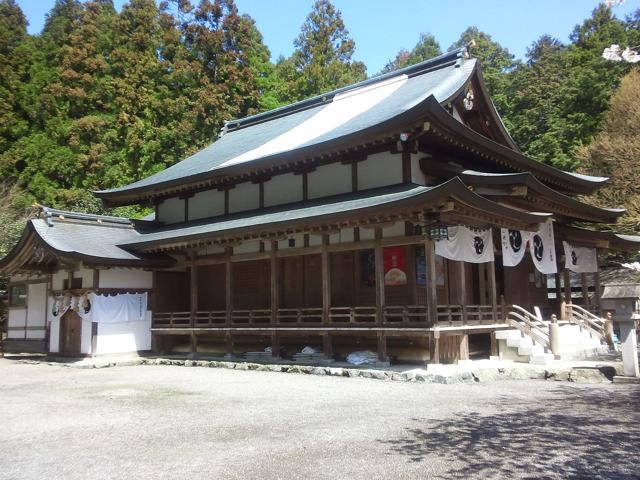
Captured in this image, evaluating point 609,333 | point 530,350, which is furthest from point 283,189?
point 609,333

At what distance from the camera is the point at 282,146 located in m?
18.7

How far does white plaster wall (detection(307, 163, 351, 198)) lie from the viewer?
1603 centimetres

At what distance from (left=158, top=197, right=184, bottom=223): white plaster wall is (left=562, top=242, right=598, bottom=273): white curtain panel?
1381cm

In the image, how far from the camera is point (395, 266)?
1485 cm

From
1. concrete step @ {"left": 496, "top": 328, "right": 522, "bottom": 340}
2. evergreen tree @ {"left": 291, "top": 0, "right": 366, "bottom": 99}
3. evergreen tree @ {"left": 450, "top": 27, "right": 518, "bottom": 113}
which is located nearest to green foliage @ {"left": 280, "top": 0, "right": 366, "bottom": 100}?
evergreen tree @ {"left": 291, "top": 0, "right": 366, "bottom": 99}

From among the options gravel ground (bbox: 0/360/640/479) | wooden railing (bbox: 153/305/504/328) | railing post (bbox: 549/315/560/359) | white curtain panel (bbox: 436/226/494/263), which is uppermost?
white curtain panel (bbox: 436/226/494/263)

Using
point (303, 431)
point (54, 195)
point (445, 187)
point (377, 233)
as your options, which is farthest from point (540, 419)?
point (54, 195)

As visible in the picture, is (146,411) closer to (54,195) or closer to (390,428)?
(390,428)

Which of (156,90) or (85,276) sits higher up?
(156,90)

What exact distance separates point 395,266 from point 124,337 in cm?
958

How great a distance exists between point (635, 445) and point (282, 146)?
47.5 ft

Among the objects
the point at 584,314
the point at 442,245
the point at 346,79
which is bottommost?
the point at 584,314

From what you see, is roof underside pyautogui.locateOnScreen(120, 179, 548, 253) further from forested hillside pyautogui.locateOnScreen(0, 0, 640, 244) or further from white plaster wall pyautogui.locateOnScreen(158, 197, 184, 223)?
forested hillside pyautogui.locateOnScreen(0, 0, 640, 244)

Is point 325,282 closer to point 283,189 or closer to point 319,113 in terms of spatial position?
point 283,189
